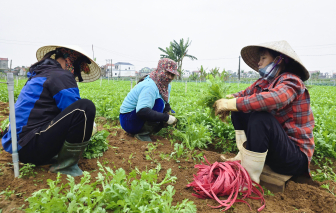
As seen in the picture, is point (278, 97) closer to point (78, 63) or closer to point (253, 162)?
point (253, 162)

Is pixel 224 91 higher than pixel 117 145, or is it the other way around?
pixel 224 91

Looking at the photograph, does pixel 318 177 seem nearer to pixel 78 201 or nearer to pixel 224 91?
pixel 224 91

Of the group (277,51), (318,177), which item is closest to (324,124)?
(318,177)

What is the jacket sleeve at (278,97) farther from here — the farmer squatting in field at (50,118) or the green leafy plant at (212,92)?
the farmer squatting in field at (50,118)

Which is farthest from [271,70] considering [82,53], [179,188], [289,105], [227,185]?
[82,53]

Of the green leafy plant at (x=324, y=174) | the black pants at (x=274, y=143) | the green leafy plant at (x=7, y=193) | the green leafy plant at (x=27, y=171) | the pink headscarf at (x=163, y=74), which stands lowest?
the green leafy plant at (x=324, y=174)

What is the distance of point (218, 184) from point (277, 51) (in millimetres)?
1481

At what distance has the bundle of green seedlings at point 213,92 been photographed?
9.41 feet

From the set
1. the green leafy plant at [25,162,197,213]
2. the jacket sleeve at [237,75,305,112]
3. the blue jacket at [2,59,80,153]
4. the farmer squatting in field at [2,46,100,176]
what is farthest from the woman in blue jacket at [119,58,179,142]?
the green leafy plant at [25,162,197,213]

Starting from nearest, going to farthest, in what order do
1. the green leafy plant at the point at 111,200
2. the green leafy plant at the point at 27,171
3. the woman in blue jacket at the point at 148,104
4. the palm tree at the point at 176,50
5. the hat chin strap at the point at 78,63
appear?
the green leafy plant at the point at 111,200 → the green leafy plant at the point at 27,171 → the hat chin strap at the point at 78,63 → the woman in blue jacket at the point at 148,104 → the palm tree at the point at 176,50

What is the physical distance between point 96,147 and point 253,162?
2.04 m

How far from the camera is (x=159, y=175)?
8.46ft

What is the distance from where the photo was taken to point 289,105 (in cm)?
223

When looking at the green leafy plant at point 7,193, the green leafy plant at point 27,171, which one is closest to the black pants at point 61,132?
the green leafy plant at point 27,171
